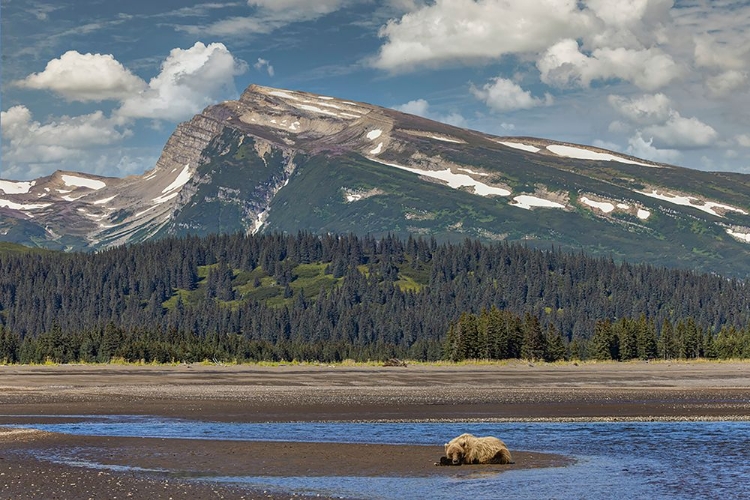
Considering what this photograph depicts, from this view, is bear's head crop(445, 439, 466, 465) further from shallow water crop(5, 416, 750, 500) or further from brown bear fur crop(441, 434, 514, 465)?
shallow water crop(5, 416, 750, 500)

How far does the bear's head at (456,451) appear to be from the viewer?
36.9m

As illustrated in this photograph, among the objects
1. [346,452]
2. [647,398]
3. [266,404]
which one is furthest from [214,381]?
[346,452]

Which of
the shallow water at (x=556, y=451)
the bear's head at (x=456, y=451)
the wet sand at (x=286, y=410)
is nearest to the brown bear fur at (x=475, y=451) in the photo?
the bear's head at (x=456, y=451)

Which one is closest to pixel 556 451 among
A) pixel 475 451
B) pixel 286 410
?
pixel 475 451

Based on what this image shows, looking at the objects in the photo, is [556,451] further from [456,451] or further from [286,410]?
[286,410]

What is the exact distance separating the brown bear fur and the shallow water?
1.89m

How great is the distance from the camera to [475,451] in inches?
1467

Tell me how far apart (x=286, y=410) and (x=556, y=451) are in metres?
23.1

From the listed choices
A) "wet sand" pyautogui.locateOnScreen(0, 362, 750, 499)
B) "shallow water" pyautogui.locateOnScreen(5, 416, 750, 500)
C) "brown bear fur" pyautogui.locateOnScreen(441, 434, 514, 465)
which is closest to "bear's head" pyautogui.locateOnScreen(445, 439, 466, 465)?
"brown bear fur" pyautogui.locateOnScreen(441, 434, 514, 465)

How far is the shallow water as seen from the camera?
104ft

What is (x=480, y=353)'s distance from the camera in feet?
474

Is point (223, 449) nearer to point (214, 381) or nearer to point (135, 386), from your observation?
point (135, 386)

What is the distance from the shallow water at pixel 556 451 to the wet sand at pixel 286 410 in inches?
74.0

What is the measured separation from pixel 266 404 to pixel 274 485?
32297 mm
